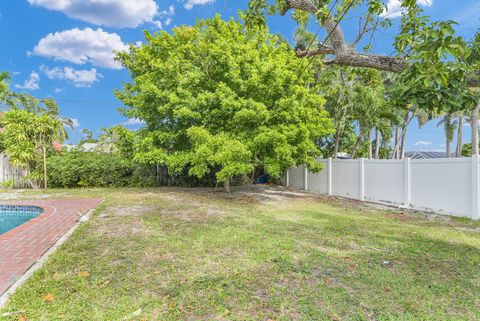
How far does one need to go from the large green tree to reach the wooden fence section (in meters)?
7.11

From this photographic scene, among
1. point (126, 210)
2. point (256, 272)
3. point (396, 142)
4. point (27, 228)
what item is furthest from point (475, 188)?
point (396, 142)

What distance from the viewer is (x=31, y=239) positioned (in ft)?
16.9

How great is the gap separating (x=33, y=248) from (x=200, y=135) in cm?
577

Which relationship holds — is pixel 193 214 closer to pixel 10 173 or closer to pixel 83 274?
pixel 83 274

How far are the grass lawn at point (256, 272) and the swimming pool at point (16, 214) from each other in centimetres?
363

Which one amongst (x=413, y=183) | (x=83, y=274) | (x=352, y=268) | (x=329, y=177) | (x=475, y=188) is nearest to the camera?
(x=83, y=274)

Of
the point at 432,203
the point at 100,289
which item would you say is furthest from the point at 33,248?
the point at 432,203

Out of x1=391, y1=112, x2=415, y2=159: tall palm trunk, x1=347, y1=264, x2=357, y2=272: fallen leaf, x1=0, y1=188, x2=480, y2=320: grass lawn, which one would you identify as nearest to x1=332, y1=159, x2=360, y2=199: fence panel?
x1=0, y1=188, x2=480, y2=320: grass lawn

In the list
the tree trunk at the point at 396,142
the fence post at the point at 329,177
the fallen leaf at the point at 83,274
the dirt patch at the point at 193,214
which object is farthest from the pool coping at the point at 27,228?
the tree trunk at the point at 396,142

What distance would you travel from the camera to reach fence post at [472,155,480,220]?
22.4 ft

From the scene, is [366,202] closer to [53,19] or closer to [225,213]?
[225,213]

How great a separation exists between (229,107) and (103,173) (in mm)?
8212

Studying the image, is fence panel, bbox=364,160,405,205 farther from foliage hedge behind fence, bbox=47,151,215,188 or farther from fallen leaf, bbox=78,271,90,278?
fallen leaf, bbox=78,271,90,278

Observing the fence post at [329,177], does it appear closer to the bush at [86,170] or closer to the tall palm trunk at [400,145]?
the bush at [86,170]
